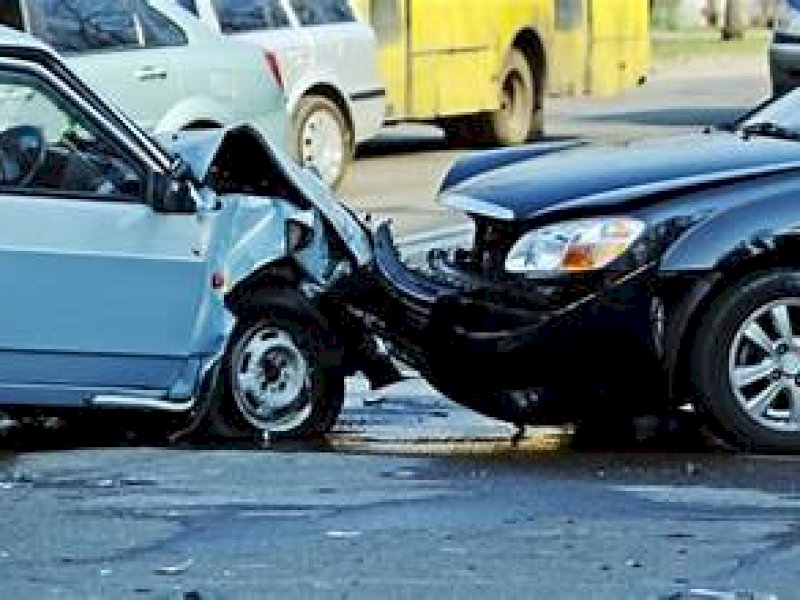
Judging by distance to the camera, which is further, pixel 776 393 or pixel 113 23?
pixel 113 23

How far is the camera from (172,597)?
6594mm

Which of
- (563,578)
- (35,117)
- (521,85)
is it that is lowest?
(521,85)

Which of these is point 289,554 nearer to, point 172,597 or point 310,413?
point 172,597

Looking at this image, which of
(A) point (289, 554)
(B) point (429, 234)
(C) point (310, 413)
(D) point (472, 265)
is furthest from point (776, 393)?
(B) point (429, 234)

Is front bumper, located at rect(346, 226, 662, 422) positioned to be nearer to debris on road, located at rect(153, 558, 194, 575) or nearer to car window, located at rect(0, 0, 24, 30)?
debris on road, located at rect(153, 558, 194, 575)

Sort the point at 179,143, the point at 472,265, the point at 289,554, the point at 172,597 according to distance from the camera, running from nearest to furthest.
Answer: the point at 172,597 < the point at 289,554 < the point at 472,265 < the point at 179,143

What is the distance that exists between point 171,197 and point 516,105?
1494cm

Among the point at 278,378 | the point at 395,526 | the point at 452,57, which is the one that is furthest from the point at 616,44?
the point at 395,526

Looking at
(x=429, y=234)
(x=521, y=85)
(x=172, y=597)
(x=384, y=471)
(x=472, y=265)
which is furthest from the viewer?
(x=521, y=85)

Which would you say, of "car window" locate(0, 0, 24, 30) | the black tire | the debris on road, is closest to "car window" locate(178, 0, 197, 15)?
"car window" locate(0, 0, 24, 30)

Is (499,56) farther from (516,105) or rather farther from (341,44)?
(341,44)

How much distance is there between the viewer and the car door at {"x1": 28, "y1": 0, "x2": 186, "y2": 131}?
51.5 ft

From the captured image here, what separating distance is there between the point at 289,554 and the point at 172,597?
1.94 ft

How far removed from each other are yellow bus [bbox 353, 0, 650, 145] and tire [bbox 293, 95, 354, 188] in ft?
7.91
